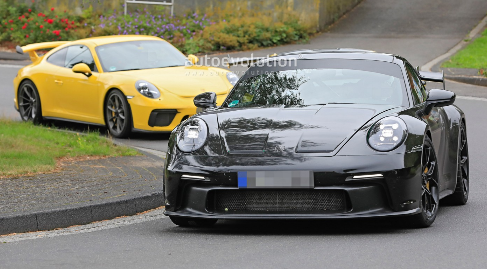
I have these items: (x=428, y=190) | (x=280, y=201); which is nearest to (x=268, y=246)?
(x=280, y=201)

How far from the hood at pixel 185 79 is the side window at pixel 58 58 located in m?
1.45

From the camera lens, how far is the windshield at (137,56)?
13.0 m

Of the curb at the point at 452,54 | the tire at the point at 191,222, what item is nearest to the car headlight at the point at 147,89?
the tire at the point at 191,222

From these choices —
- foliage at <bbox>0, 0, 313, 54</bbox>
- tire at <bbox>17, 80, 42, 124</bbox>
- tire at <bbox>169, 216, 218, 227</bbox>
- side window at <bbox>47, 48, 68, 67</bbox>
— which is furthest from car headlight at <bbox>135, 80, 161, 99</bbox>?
foliage at <bbox>0, 0, 313, 54</bbox>

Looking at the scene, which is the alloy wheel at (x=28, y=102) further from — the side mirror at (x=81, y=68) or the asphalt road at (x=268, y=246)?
the asphalt road at (x=268, y=246)

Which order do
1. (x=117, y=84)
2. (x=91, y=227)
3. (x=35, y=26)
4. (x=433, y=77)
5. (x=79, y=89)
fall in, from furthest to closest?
(x=35, y=26) < (x=79, y=89) < (x=117, y=84) < (x=433, y=77) < (x=91, y=227)

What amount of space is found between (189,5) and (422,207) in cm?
2256

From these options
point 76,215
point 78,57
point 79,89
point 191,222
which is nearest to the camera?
point 191,222

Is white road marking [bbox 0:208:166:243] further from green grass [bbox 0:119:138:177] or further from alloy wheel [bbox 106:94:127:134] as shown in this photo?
alloy wheel [bbox 106:94:127:134]

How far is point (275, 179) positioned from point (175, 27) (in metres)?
20.2

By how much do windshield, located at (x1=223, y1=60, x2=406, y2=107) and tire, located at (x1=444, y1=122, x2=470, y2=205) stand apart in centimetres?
98

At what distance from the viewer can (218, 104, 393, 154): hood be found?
20.3 feet

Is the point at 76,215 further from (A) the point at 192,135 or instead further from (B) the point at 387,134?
(B) the point at 387,134

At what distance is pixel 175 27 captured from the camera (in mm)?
25875
